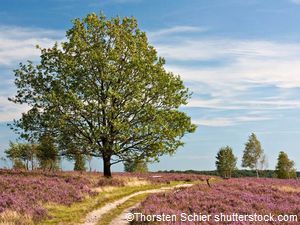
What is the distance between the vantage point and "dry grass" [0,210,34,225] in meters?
19.1

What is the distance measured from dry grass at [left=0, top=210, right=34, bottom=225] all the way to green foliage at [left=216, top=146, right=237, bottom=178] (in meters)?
78.5

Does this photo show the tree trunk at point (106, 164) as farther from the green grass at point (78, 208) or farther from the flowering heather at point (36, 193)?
the green grass at point (78, 208)

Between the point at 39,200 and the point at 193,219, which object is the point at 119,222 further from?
the point at 39,200

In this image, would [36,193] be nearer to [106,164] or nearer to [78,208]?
[78,208]

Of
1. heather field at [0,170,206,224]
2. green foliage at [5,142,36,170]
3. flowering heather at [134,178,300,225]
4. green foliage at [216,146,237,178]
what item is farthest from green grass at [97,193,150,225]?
green foliage at [216,146,237,178]

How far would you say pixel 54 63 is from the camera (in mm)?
41125

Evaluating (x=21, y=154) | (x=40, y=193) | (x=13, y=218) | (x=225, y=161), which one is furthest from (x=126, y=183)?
(x=225, y=161)

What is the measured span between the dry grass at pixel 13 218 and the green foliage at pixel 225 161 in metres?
78.5

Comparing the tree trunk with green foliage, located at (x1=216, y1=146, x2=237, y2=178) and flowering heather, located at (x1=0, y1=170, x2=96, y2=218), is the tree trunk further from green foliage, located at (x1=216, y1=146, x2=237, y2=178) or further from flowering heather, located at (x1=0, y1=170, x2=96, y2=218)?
green foliage, located at (x1=216, y1=146, x2=237, y2=178)

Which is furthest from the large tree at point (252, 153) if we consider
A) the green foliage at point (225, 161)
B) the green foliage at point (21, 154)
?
the green foliage at point (21, 154)

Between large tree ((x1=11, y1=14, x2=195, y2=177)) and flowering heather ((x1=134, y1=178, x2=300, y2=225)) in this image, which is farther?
large tree ((x1=11, y1=14, x2=195, y2=177))

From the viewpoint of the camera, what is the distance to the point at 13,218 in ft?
64.4

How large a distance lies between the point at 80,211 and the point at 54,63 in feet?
71.3

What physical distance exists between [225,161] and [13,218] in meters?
79.7
